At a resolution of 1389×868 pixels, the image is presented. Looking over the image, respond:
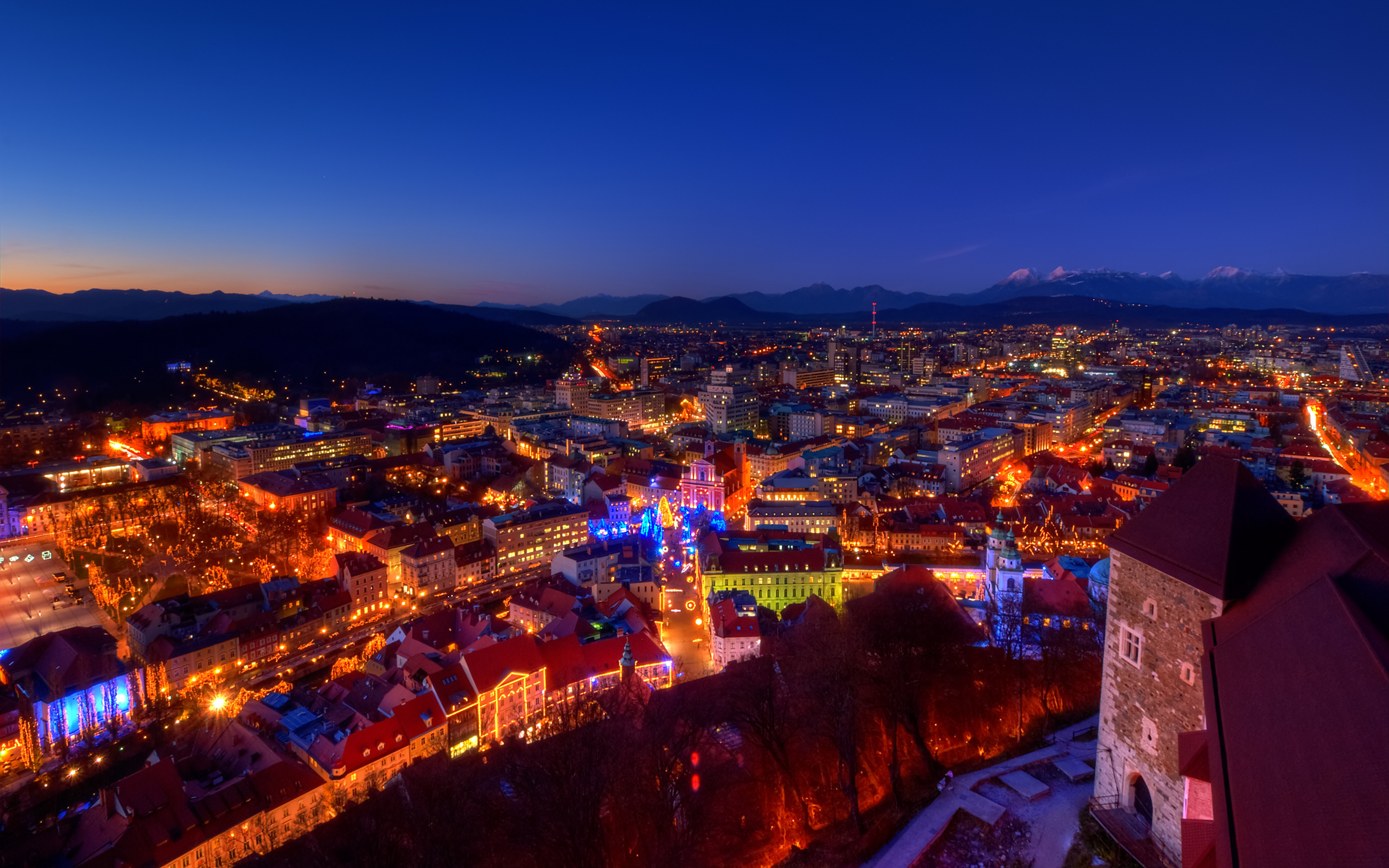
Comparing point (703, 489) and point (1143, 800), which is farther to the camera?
point (703, 489)

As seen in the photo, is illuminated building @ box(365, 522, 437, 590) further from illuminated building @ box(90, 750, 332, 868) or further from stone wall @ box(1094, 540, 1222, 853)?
stone wall @ box(1094, 540, 1222, 853)

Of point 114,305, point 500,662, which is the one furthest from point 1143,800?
point 114,305

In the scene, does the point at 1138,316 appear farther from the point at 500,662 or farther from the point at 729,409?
the point at 500,662

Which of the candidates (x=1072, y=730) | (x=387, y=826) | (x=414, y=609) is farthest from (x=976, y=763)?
(x=414, y=609)

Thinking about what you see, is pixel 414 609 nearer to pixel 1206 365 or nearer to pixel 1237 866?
pixel 1237 866

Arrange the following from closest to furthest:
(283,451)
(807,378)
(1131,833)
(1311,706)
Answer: (1311,706)
(1131,833)
(283,451)
(807,378)
